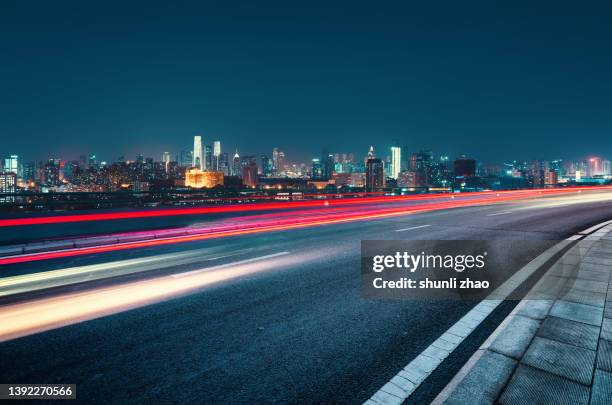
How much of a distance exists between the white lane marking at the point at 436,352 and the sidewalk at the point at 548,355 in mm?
256

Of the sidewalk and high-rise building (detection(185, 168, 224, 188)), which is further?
high-rise building (detection(185, 168, 224, 188))

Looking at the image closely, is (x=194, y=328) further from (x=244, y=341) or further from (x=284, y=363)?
(x=284, y=363)

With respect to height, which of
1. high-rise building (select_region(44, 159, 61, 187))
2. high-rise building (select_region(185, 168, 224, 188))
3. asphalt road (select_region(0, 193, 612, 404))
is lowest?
asphalt road (select_region(0, 193, 612, 404))

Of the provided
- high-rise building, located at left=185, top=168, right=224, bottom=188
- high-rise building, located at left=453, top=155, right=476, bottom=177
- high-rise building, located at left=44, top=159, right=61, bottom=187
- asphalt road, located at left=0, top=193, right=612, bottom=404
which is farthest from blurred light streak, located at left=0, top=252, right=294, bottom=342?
high-rise building, located at left=44, top=159, right=61, bottom=187

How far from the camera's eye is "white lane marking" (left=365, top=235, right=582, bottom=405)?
9.57 ft

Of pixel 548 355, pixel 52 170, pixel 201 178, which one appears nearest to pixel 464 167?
pixel 201 178

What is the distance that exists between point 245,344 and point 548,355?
3243 mm

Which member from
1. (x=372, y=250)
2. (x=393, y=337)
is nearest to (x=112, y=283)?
(x=393, y=337)

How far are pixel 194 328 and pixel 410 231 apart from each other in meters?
9.15

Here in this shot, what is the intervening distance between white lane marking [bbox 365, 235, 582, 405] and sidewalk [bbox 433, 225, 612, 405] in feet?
0.84

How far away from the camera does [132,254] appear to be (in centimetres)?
872

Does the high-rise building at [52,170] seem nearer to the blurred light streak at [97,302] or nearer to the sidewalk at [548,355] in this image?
the blurred light streak at [97,302]

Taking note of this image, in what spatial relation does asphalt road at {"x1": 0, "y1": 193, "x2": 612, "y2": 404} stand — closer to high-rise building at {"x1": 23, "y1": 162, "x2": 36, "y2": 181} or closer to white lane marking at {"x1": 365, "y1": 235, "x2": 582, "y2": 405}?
white lane marking at {"x1": 365, "y1": 235, "x2": 582, "y2": 405}

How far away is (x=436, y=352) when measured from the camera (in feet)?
11.8
